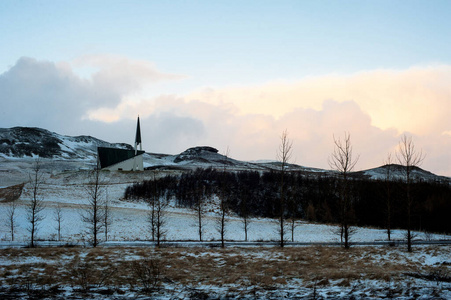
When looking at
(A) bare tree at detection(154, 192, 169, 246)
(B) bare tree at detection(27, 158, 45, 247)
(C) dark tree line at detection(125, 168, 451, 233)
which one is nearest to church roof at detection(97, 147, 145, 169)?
(C) dark tree line at detection(125, 168, 451, 233)

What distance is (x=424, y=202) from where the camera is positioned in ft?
197

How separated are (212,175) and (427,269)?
65734 mm

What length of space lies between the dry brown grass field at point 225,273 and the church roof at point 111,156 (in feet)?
248

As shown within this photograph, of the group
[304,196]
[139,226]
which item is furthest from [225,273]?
[304,196]

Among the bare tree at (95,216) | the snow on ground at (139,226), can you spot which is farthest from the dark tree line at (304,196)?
the bare tree at (95,216)

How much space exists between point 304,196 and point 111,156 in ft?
185

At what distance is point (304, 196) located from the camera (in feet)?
228

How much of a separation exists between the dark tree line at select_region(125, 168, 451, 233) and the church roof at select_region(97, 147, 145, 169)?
2570cm

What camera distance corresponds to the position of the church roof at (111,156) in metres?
94.0

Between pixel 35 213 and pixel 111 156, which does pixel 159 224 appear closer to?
pixel 35 213

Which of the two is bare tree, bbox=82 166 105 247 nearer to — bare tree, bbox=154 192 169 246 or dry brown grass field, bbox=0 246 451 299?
bare tree, bbox=154 192 169 246

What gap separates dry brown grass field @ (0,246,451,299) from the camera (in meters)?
12.7

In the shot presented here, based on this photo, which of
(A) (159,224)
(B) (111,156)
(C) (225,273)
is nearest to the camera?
(C) (225,273)

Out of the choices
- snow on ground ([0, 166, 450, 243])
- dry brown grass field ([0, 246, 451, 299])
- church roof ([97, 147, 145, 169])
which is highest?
church roof ([97, 147, 145, 169])
